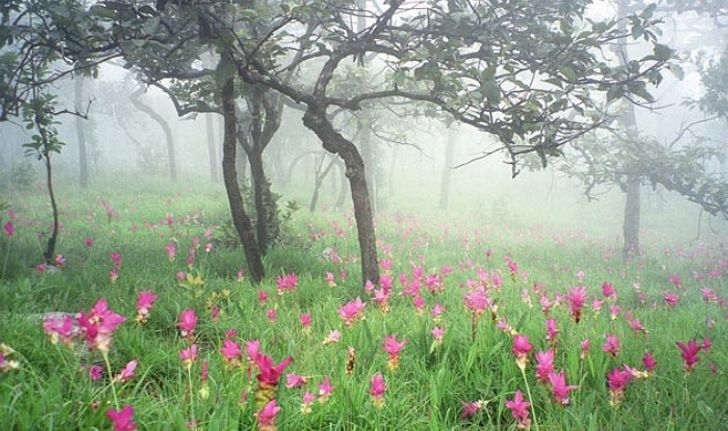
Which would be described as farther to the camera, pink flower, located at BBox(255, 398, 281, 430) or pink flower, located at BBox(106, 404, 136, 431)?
pink flower, located at BBox(255, 398, 281, 430)

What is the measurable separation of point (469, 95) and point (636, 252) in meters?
11.5

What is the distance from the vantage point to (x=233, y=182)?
15.1ft

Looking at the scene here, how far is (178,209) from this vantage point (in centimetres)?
1189

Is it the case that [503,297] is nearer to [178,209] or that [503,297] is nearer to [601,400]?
[601,400]

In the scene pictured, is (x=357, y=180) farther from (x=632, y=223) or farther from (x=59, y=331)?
(x=632, y=223)

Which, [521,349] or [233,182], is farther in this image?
[233,182]

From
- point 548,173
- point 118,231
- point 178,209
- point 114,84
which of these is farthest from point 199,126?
point 118,231

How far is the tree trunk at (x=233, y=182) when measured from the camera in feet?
14.6

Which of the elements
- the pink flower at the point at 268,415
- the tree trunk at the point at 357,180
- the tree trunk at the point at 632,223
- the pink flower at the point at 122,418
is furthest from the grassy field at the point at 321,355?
the tree trunk at the point at 632,223

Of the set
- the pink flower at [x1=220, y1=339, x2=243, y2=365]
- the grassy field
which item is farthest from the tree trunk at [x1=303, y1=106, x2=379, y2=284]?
the pink flower at [x1=220, y1=339, x2=243, y2=365]

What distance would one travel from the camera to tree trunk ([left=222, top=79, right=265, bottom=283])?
4.46 m

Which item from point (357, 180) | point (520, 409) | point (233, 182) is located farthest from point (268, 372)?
point (233, 182)

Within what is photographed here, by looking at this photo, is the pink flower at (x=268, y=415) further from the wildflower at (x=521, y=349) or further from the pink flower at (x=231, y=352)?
the wildflower at (x=521, y=349)

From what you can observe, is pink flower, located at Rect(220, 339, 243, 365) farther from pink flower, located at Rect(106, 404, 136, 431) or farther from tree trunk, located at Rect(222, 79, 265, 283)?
tree trunk, located at Rect(222, 79, 265, 283)
